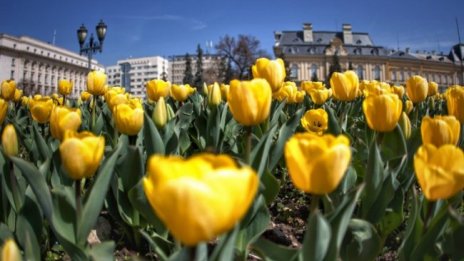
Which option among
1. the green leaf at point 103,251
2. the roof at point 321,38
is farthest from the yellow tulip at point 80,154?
the roof at point 321,38

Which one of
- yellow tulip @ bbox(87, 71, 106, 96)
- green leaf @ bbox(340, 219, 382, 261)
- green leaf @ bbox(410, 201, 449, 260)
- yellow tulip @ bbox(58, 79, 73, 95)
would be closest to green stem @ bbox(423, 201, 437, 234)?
green leaf @ bbox(410, 201, 449, 260)

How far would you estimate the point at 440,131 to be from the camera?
40.8 inches

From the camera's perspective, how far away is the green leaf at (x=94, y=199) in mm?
947

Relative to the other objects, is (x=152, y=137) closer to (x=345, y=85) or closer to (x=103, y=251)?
(x=103, y=251)

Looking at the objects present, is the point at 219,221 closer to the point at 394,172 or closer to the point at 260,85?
the point at 260,85

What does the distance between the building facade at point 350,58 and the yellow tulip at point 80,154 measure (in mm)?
63895

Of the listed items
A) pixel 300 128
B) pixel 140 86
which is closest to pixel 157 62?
pixel 140 86

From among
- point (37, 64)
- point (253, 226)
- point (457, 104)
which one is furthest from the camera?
point (37, 64)

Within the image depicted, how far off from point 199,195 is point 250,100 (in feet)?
1.88

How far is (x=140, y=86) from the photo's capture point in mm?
127250

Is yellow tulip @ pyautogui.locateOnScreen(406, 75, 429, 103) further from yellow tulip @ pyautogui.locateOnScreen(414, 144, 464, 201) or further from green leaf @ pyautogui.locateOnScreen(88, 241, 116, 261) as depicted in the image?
green leaf @ pyautogui.locateOnScreen(88, 241, 116, 261)

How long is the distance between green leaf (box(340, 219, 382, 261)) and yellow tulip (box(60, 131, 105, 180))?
66cm

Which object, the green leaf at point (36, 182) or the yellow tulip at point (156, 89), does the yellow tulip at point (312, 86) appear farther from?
the green leaf at point (36, 182)

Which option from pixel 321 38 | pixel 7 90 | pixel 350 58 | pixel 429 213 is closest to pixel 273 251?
pixel 429 213
